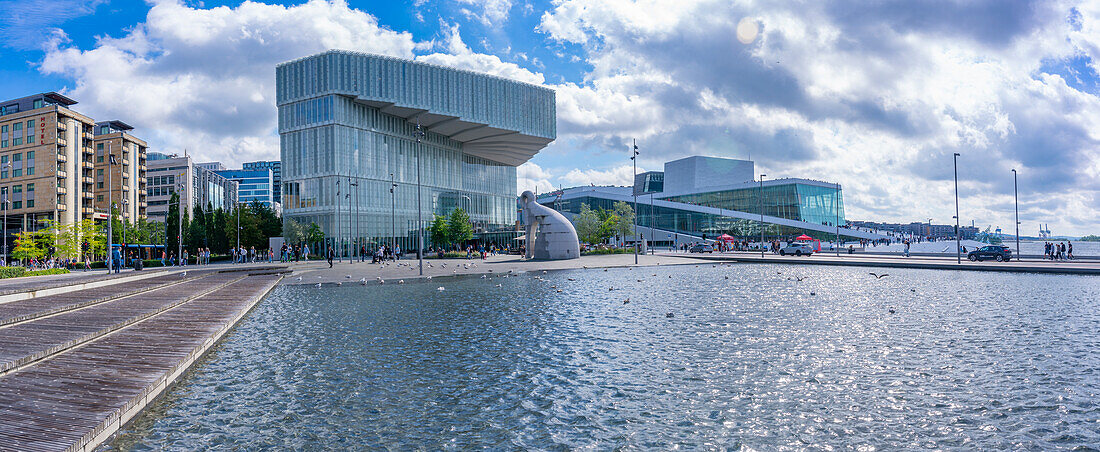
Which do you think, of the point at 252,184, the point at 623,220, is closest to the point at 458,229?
the point at 623,220

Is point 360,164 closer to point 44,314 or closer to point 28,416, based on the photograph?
point 44,314

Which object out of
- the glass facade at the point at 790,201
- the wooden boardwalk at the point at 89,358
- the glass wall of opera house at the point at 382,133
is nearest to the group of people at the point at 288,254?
the glass wall of opera house at the point at 382,133

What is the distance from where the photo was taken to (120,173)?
90.0 m

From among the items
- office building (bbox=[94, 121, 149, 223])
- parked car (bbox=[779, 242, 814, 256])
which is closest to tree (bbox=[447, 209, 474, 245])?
parked car (bbox=[779, 242, 814, 256])

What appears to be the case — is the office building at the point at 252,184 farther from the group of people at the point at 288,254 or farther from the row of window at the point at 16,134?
the group of people at the point at 288,254

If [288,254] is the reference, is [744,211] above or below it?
above

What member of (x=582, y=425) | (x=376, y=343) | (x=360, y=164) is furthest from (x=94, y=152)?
(x=582, y=425)

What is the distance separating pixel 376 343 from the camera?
13.5 m

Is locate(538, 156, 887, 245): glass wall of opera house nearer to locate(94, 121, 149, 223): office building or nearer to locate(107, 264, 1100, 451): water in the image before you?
locate(94, 121, 149, 223): office building

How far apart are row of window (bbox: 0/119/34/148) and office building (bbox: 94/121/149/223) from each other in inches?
374

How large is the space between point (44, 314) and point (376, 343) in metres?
9.65

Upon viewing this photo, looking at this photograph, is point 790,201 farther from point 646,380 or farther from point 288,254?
point 646,380

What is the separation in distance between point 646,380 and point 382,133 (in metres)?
83.2

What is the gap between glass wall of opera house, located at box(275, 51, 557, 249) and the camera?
80.2 m
